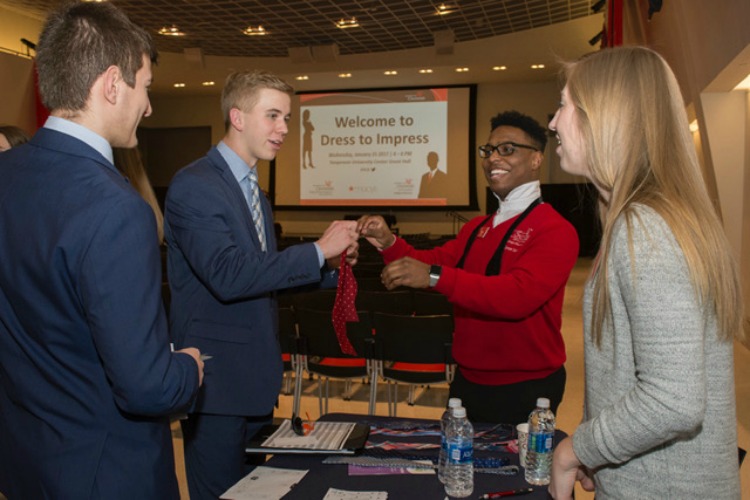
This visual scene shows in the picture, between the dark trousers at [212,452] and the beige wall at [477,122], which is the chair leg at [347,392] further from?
the beige wall at [477,122]

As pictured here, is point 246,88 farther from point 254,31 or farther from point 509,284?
point 254,31

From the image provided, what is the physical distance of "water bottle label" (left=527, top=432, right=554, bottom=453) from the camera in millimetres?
1760

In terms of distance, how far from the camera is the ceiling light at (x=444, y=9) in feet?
38.4

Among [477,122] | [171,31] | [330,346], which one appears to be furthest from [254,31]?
[330,346]

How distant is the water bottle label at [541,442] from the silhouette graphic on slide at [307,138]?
15731 mm

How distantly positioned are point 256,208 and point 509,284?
0.98 m

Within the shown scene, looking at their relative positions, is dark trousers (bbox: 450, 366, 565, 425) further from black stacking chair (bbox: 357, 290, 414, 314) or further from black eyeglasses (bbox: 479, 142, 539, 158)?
black stacking chair (bbox: 357, 290, 414, 314)

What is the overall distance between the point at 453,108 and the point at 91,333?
16186mm

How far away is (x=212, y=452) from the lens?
215 cm

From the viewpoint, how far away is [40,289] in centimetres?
134

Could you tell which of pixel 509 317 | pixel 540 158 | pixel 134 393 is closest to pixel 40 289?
pixel 134 393

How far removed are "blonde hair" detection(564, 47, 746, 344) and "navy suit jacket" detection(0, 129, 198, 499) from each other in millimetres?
916

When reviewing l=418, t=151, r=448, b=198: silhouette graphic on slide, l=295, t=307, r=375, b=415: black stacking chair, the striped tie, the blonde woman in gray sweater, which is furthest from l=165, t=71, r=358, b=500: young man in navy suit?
l=418, t=151, r=448, b=198: silhouette graphic on slide

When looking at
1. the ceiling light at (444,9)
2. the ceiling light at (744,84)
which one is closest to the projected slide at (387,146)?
the ceiling light at (444,9)
